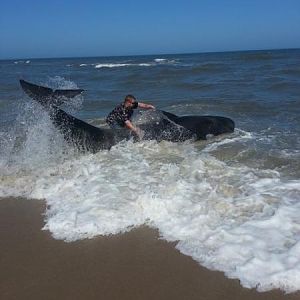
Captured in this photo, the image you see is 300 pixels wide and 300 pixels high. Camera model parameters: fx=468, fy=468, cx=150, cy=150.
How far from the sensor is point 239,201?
560 centimetres

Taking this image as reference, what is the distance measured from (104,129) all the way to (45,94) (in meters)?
1.57

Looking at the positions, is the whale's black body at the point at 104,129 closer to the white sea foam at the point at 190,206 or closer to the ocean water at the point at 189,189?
the ocean water at the point at 189,189

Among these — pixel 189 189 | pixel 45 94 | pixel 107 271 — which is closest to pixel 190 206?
pixel 189 189

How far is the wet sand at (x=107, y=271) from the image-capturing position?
384 cm

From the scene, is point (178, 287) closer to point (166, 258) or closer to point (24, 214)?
point (166, 258)

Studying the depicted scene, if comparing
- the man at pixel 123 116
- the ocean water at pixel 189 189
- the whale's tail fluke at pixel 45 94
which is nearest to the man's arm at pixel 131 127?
the man at pixel 123 116

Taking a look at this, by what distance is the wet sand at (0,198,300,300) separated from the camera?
12.6 ft

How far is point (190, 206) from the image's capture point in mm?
5539

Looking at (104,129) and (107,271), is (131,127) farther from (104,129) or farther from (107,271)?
(107,271)

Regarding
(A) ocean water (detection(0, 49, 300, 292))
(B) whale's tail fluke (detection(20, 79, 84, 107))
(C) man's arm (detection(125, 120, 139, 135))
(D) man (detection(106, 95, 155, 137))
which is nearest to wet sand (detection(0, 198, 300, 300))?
(A) ocean water (detection(0, 49, 300, 292))

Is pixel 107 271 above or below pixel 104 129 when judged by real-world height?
below

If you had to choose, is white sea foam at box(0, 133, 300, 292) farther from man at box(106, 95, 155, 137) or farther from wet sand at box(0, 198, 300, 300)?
man at box(106, 95, 155, 137)

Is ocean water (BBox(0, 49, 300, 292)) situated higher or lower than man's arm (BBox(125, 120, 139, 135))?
lower

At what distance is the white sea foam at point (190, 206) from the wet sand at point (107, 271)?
0.16m
